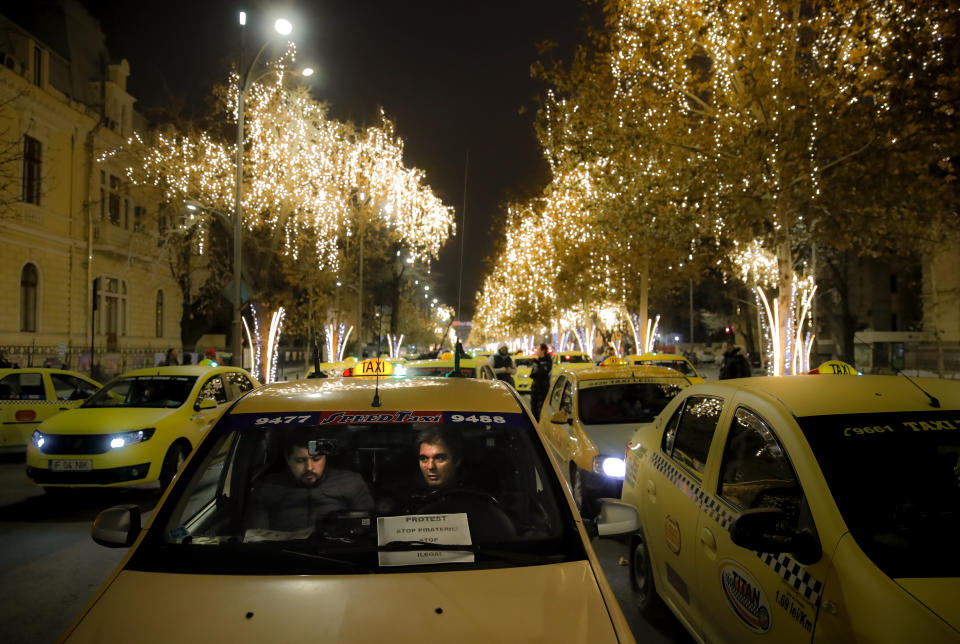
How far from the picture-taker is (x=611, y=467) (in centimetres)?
734

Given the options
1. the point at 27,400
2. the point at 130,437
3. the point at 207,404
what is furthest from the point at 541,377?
the point at 27,400

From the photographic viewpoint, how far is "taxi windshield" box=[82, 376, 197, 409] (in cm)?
1027

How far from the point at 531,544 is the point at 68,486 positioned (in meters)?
7.98

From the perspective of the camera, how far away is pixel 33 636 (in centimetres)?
505

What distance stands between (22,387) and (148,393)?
16.1ft

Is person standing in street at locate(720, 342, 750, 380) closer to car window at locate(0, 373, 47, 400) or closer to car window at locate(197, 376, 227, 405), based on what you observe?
car window at locate(197, 376, 227, 405)

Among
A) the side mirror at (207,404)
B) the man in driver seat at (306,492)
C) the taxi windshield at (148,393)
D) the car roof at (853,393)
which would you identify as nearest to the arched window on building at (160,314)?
the taxi windshield at (148,393)

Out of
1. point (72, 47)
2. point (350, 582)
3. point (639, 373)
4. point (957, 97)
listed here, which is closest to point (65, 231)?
point (72, 47)

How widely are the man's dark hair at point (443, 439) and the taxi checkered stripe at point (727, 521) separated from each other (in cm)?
136

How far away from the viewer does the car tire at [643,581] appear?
4.98m

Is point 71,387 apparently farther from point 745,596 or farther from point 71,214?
point 71,214

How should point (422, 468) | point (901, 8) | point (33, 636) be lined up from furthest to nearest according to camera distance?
point (901, 8)
point (33, 636)
point (422, 468)

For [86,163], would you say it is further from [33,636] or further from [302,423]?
[302,423]

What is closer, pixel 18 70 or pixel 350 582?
pixel 350 582
